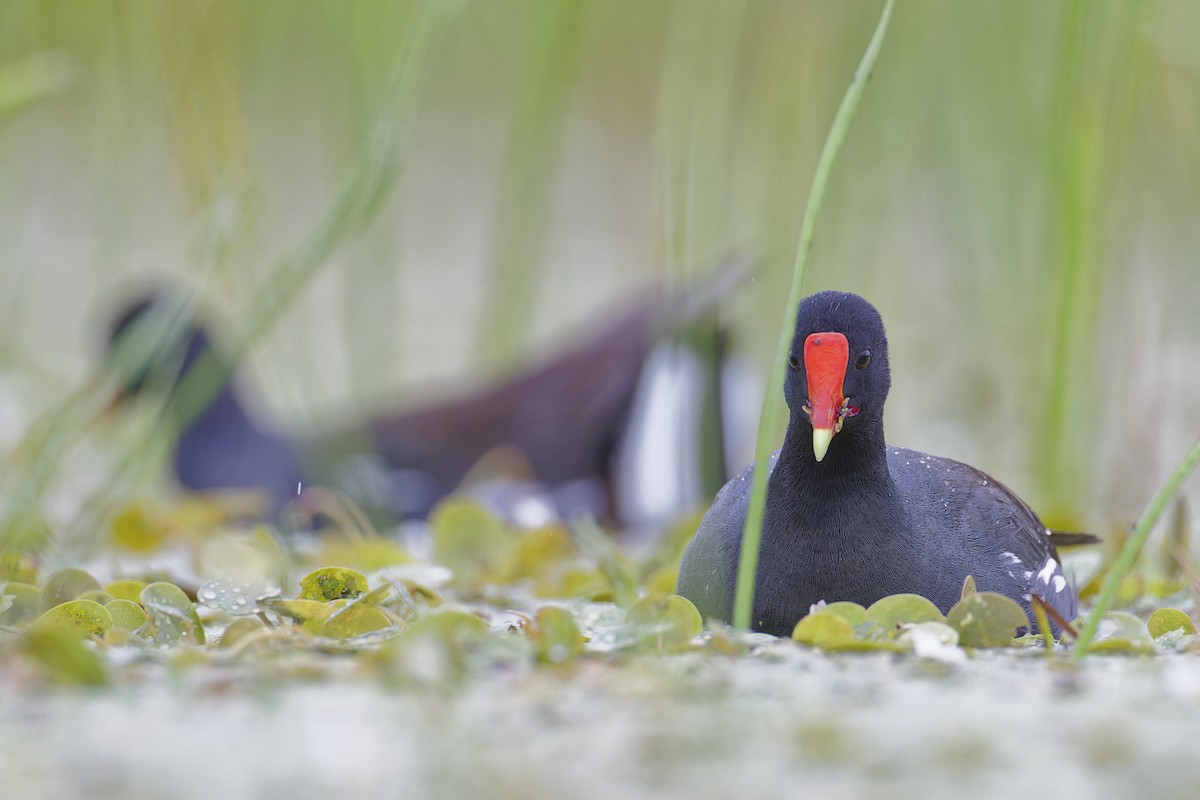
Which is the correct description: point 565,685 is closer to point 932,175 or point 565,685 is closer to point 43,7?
point 932,175

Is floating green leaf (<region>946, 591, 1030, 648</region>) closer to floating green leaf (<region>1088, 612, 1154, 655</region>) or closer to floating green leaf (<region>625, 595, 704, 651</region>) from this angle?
floating green leaf (<region>1088, 612, 1154, 655</region>)

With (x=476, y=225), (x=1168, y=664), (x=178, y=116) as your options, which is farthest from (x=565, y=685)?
(x=476, y=225)

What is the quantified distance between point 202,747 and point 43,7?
13.5ft

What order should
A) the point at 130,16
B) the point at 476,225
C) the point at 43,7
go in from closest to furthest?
the point at 130,16 < the point at 43,7 < the point at 476,225

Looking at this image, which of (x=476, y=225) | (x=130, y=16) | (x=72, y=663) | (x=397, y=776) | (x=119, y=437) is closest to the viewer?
(x=397, y=776)

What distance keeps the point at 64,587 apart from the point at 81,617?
0.20 m

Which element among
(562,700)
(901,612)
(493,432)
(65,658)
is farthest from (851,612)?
(493,432)

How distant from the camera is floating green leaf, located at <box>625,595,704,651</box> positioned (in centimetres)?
137

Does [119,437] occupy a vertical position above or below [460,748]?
below

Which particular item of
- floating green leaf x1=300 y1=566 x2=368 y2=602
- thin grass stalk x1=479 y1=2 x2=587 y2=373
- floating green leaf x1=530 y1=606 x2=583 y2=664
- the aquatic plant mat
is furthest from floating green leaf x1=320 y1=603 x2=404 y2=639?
thin grass stalk x1=479 y1=2 x2=587 y2=373

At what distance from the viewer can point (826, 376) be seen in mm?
1536

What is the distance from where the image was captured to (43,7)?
4.52m

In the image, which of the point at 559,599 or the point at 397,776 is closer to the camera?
the point at 397,776

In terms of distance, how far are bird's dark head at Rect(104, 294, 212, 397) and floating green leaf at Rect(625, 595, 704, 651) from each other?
0.80 metres
